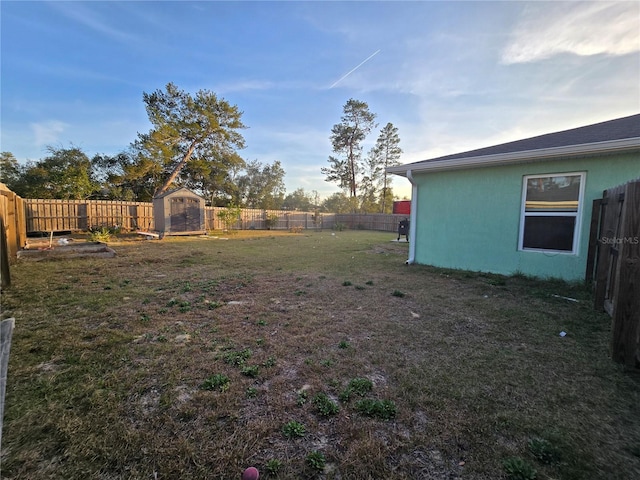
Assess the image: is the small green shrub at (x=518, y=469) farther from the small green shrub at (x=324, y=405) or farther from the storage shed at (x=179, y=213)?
the storage shed at (x=179, y=213)

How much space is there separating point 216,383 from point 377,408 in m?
1.10

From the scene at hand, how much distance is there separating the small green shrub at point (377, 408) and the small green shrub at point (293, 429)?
0.37 m

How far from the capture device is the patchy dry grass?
130cm

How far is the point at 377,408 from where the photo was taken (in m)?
1.64

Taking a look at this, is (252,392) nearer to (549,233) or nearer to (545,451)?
(545,451)

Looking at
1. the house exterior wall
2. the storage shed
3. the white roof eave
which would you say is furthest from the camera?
the storage shed

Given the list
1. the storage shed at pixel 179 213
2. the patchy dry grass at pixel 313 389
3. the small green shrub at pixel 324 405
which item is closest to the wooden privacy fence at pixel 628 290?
the patchy dry grass at pixel 313 389

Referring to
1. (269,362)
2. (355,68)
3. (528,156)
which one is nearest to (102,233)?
(355,68)

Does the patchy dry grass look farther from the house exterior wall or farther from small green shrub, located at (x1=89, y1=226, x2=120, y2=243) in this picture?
small green shrub, located at (x1=89, y1=226, x2=120, y2=243)

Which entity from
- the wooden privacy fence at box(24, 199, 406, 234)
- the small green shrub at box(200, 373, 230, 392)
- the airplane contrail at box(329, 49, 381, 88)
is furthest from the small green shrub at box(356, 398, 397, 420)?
the wooden privacy fence at box(24, 199, 406, 234)

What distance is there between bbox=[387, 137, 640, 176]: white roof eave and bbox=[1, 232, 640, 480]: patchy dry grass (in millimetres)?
2461

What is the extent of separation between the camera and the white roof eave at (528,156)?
13.0ft

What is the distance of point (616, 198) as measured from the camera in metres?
3.23

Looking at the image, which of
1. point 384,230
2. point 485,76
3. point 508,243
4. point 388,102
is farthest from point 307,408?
point 384,230
